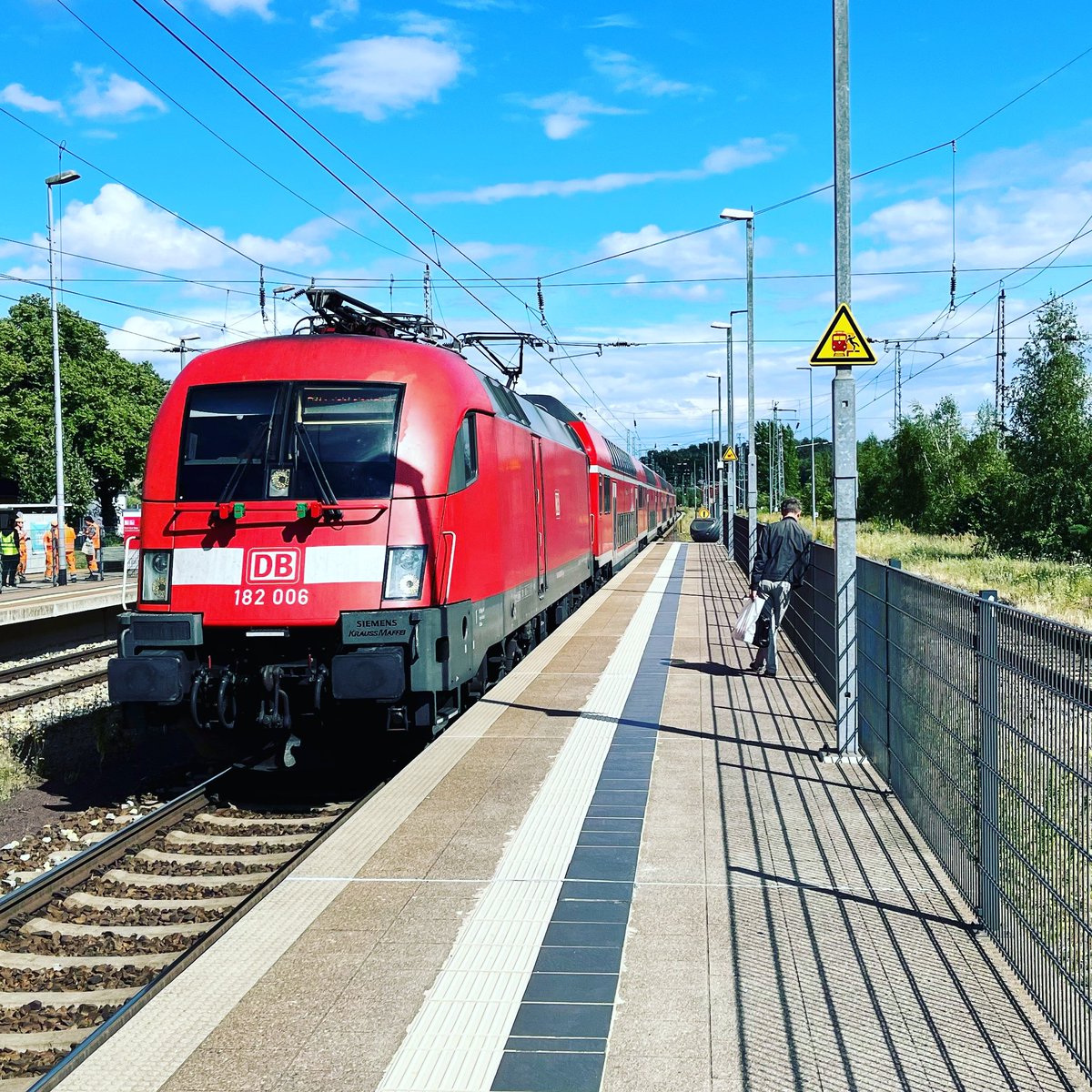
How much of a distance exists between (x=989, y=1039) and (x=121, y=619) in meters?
6.10

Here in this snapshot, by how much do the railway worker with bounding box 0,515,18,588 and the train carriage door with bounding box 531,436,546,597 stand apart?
59.7ft

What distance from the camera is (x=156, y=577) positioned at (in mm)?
8320

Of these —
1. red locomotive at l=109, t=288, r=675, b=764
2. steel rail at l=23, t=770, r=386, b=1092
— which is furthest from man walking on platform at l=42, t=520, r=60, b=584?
steel rail at l=23, t=770, r=386, b=1092

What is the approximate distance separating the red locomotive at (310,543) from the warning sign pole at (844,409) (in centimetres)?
266

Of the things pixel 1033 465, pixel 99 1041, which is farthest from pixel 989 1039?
pixel 1033 465

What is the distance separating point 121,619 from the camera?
26.9 ft

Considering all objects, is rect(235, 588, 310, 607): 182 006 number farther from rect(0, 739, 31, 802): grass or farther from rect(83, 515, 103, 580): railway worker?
rect(83, 515, 103, 580): railway worker

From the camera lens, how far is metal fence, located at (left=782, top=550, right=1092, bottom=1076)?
390 cm

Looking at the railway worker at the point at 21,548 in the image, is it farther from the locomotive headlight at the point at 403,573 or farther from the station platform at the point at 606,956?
the station platform at the point at 606,956

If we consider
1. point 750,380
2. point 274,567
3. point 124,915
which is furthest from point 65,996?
point 750,380

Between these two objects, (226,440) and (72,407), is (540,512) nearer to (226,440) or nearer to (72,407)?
(226,440)

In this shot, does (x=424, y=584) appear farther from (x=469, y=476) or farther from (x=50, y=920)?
(x=50, y=920)

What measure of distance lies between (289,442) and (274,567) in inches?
35.7

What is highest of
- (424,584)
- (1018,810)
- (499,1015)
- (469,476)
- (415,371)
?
(415,371)
